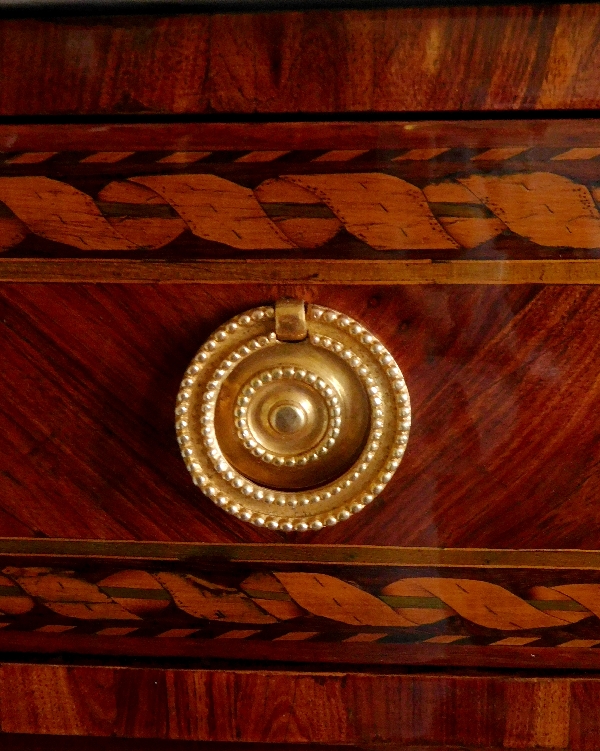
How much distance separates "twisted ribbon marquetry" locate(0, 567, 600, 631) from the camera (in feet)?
1.93

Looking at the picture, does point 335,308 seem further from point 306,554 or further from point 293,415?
point 306,554

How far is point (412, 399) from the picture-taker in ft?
1.88

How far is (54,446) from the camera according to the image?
60 cm

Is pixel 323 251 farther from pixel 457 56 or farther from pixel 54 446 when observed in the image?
pixel 54 446

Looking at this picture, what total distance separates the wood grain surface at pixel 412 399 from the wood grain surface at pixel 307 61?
137 mm

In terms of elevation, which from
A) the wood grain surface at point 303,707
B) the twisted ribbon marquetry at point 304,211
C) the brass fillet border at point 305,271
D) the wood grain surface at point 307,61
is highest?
the wood grain surface at point 307,61

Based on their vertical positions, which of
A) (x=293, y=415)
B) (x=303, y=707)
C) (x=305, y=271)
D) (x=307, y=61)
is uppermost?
(x=307, y=61)

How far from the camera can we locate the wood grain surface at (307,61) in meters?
0.52

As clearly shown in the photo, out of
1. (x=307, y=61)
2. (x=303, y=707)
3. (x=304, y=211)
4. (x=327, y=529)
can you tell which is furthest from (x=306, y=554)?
(x=307, y=61)

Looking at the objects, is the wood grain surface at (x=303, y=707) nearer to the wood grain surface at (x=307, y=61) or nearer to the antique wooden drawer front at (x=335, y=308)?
the antique wooden drawer front at (x=335, y=308)

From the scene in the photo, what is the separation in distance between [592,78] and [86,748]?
0.68 m

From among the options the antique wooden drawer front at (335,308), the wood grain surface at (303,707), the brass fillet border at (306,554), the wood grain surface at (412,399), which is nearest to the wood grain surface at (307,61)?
the antique wooden drawer front at (335,308)

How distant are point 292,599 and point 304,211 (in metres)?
0.31

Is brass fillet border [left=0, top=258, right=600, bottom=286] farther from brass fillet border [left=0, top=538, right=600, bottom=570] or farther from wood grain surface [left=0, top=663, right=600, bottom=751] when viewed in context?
wood grain surface [left=0, top=663, right=600, bottom=751]
